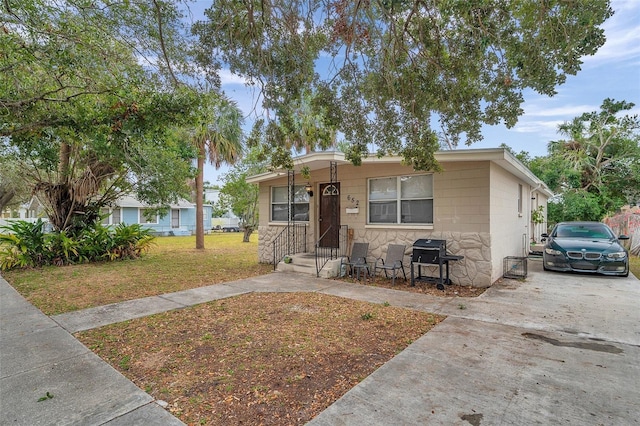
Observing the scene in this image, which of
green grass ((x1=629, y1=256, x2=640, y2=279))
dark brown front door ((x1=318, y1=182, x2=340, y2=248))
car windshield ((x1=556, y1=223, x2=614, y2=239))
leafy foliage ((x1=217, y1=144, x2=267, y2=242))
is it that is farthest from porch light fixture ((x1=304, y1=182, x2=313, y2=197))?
leafy foliage ((x1=217, y1=144, x2=267, y2=242))

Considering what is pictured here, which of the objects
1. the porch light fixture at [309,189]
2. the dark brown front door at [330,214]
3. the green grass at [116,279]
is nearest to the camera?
the green grass at [116,279]

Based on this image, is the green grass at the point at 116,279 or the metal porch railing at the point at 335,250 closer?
the green grass at the point at 116,279

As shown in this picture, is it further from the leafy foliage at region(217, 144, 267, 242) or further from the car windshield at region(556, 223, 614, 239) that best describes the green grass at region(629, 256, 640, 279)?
the leafy foliage at region(217, 144, 267, 242)

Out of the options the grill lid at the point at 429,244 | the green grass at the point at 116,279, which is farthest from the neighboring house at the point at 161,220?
the grill lid at the point at 429,244

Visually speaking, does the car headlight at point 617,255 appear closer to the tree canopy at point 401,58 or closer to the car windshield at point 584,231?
the car windshield at point 584,231

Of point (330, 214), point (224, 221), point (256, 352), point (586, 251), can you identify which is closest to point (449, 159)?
point (330, 214)

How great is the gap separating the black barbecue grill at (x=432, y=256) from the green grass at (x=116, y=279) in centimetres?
438

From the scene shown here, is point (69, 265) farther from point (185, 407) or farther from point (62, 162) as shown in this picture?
point (185, 407)

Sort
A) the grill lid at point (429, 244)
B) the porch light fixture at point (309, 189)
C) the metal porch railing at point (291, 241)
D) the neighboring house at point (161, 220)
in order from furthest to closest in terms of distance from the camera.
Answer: the neighboring house at point (161, 220)
the metal porch railing at point (291, 241)
the porch light fixture at point (309, 189)
the grill lid at point (429, 244)

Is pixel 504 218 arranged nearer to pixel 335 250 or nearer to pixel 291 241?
pixel 335 250

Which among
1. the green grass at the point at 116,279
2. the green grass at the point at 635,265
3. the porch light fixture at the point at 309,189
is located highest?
the porch light fixture at the point at 309,189

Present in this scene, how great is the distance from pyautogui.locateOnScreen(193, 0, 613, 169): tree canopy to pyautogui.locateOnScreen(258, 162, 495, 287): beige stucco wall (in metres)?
1.68

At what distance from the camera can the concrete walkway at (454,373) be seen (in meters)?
2.55

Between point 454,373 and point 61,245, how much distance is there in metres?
12.5
